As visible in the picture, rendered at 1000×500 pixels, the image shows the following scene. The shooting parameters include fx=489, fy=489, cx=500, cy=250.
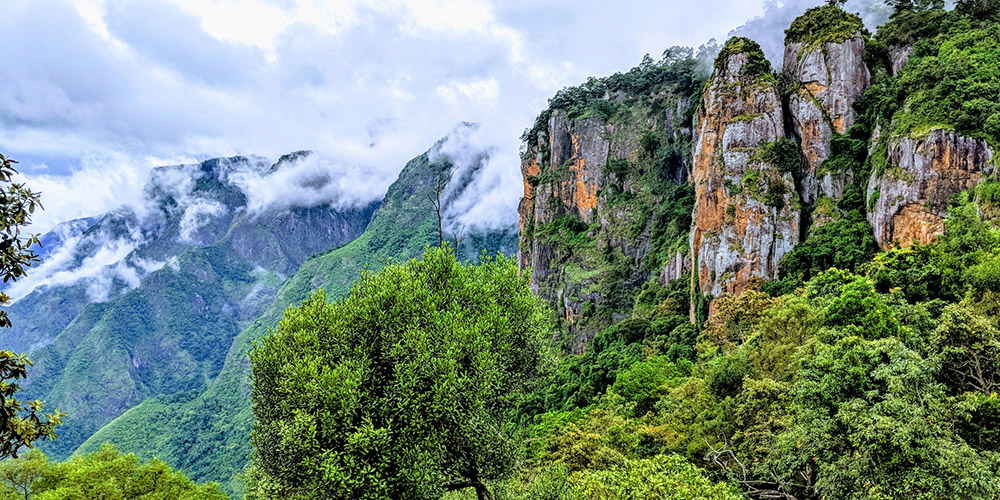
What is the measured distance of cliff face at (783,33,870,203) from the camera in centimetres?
4212

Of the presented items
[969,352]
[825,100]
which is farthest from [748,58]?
[969,352]

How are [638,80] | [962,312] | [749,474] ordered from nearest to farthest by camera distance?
[962,312], [749,474], [638,80]

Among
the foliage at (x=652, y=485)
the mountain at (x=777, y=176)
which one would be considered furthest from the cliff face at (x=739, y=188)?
the foliage at (x=652, y=485)

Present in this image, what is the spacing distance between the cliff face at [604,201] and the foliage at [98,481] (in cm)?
5123

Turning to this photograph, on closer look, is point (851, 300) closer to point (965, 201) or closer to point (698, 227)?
point (965, 201)

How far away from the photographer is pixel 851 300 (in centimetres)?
1808

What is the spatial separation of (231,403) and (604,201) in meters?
101

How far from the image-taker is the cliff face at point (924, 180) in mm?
30172

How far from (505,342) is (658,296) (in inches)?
1891

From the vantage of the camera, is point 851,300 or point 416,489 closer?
point 416,489

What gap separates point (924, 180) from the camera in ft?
103

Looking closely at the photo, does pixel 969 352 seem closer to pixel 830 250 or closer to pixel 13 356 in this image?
pixel 13 356

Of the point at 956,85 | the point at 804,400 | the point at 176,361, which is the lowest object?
the point at 176,361

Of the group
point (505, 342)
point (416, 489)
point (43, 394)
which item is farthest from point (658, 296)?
point (43, 394)
